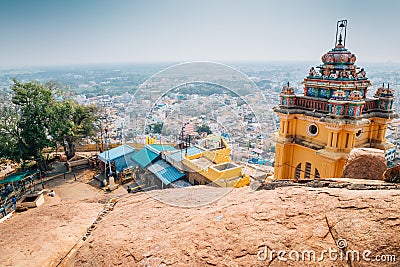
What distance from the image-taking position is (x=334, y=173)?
42.9 feet

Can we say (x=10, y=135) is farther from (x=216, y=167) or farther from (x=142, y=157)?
(x=216, y=167)

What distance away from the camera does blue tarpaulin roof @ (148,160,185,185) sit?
42.4 ft

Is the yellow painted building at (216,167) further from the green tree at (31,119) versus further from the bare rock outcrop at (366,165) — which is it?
the green tree at (31,119)

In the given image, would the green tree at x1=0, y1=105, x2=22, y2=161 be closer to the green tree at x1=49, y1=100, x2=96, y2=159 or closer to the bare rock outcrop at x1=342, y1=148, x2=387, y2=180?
the green tree at x1=49, y1=100, x2=96, y2=159

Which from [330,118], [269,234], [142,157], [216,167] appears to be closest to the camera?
[269,234]

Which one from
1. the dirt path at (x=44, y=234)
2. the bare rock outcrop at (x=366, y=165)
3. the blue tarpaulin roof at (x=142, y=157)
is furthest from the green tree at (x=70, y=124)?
the bare rock outcrop at (x=366, y=165)

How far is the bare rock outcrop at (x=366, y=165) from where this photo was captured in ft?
25.7

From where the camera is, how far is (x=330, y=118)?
12836 millimetres

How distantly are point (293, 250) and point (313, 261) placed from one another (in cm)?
34
